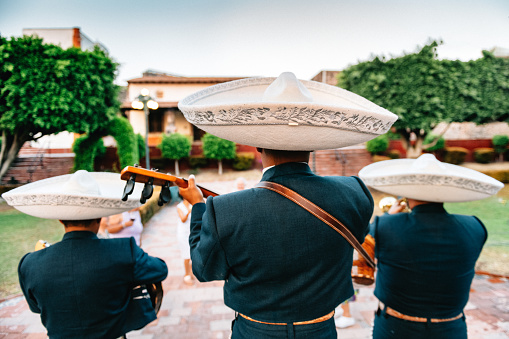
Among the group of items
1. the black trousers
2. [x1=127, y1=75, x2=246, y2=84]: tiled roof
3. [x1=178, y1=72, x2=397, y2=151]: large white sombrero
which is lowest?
the black trousers

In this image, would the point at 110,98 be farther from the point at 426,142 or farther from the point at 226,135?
the point at 426,142

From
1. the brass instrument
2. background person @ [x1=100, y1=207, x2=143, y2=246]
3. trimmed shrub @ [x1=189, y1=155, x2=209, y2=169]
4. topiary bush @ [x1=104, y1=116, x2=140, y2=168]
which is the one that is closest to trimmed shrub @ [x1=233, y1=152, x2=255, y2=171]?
trimmed shrub @ [x1=189, y1=155, x2=209, y2=169]

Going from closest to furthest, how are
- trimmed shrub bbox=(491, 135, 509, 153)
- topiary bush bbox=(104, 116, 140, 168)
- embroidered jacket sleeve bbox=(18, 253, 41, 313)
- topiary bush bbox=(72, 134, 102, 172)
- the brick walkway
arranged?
embroidered jacket sleeve bbox=(18, 253, 41, 313), the brick walkway, topiary bush bbox=(104, 116, 140, 168), topiary bush bbox=(72, 134, 102, 172), trimmed shrub bbox=(491, 135, 509, 153)

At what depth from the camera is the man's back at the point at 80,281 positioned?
5.86 feet

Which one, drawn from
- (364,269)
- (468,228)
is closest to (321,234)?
(364,269)

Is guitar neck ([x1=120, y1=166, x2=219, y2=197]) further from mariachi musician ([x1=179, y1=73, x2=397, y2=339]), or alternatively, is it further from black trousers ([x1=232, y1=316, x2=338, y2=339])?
black trousers ([x1=232, y1=316, x2=338, y2=339])

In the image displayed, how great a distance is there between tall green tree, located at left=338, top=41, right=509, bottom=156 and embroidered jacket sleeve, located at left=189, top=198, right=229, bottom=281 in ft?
44.9

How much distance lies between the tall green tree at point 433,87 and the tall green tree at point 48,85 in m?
11.5

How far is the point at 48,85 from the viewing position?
34.2 ft

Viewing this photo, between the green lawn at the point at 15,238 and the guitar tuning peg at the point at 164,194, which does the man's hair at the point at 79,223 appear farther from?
the green lawn at the point at 15,238

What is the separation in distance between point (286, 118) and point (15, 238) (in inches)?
400

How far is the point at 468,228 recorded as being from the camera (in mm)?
2111

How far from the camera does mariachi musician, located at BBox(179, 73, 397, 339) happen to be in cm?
122

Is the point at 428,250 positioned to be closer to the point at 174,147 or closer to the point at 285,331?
the point at 285,331
